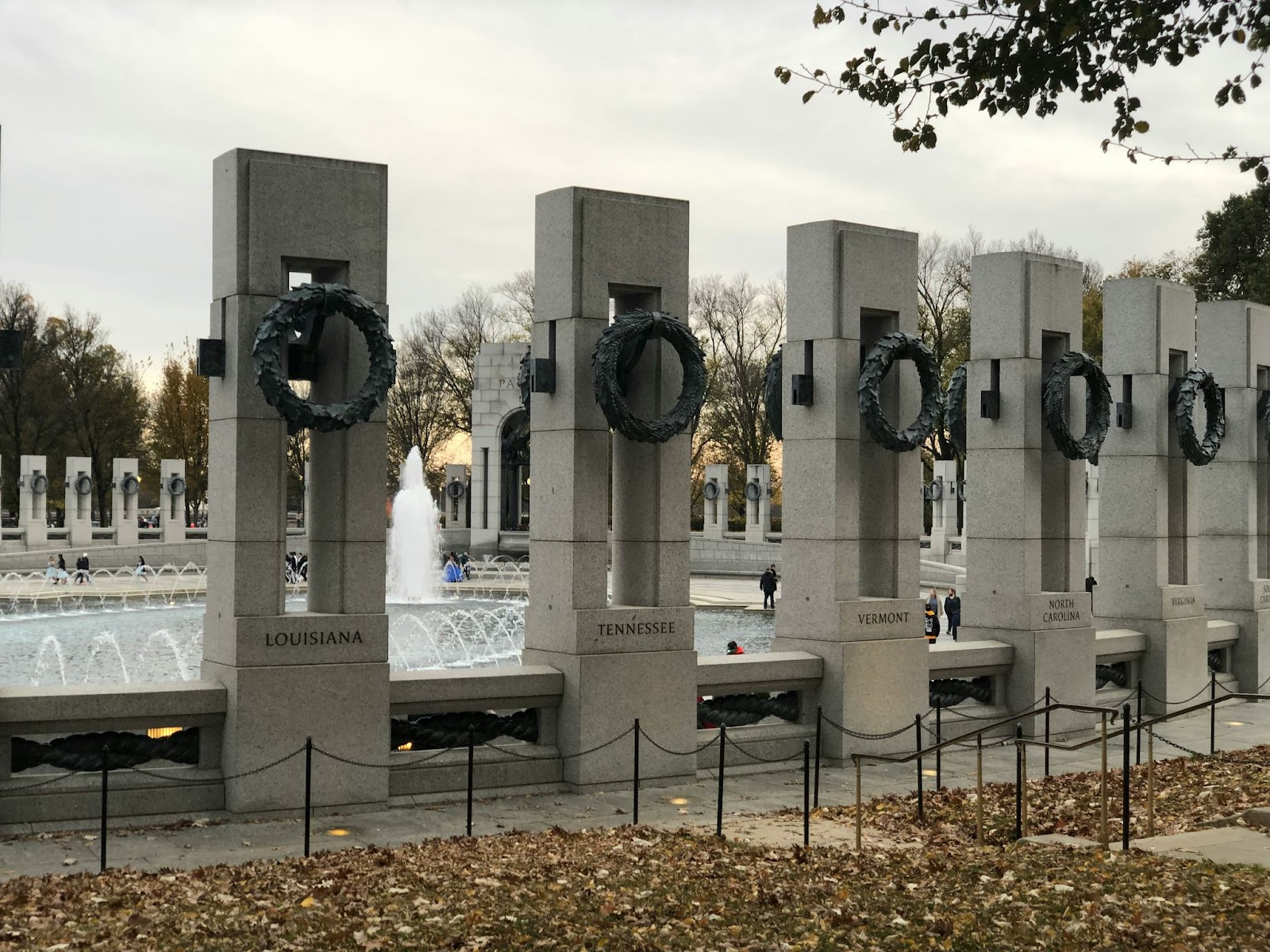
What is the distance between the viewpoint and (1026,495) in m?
19.1

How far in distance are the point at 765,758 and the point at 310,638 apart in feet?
19.0

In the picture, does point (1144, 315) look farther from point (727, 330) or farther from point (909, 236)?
point (727, 330)

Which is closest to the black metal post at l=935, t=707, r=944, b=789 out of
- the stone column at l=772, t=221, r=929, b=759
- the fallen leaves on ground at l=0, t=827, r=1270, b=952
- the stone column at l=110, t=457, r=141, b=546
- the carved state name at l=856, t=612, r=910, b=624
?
the stone column at l=772, t=221, r=929, b=759

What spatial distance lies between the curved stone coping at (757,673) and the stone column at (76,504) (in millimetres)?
49323

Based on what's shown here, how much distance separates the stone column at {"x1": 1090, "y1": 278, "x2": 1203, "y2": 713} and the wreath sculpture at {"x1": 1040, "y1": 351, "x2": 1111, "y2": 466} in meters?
2.26

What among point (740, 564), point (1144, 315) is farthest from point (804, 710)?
point (740, 564)

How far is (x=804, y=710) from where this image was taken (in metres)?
17.0

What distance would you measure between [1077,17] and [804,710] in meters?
9.27

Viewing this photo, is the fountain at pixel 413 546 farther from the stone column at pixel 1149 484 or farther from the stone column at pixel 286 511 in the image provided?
the stone column at pixel 286 511

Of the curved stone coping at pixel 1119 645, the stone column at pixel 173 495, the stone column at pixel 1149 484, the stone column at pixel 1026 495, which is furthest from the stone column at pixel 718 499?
the stone column at pixel 1026 495

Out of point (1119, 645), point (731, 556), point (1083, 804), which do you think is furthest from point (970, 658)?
point (731, 556)

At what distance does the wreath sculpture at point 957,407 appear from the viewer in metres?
19.9

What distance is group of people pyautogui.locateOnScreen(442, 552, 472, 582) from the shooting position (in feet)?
171

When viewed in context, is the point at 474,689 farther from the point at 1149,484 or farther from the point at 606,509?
the point at 1149,484
